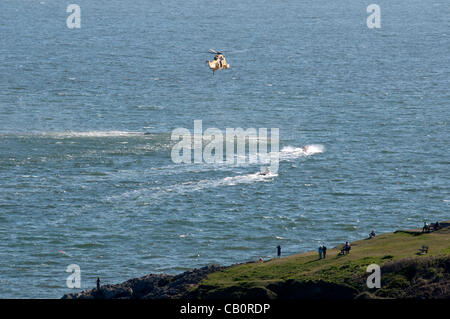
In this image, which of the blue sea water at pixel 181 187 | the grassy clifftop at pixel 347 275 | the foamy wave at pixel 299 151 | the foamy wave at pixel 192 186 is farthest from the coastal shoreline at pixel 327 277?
the foamy wave at pixel 299 151

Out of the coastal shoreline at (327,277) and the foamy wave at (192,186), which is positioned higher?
the foamy wave at (192,186)

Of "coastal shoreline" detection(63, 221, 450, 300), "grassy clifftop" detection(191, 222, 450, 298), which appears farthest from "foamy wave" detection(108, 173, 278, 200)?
"grassy clifftop" detection(191, 222, 450, 298)

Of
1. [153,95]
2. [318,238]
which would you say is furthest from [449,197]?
[153,95]

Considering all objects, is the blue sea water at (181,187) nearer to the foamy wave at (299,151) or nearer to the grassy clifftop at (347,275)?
the foamy wave at (299,151)

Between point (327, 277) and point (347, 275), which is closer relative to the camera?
point (347, 275)

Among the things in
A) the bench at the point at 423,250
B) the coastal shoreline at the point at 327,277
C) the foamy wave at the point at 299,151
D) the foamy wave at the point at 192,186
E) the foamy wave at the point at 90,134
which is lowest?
the coastal shoreline at the point at 327,277

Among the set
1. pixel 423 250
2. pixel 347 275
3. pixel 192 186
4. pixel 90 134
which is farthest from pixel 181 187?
pixel 347 275

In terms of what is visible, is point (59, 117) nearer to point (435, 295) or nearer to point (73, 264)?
point (73, 264)

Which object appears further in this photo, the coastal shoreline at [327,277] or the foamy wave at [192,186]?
the foamy wave at [192,186]

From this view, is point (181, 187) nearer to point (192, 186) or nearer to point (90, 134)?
point (192, 186)
